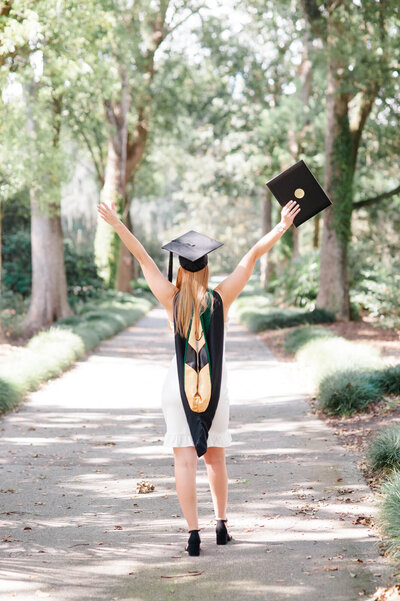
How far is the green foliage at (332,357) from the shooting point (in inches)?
450

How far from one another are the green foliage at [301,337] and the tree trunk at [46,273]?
21.3ft

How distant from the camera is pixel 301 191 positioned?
566 cm

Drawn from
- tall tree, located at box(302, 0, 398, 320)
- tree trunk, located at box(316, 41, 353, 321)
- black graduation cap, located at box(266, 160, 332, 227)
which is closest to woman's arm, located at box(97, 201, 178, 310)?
black graduation cap, located at box(266, 160, 332, 227)

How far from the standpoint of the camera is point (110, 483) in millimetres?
7027

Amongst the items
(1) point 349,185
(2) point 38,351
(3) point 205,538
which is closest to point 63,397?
(2) point 38,351

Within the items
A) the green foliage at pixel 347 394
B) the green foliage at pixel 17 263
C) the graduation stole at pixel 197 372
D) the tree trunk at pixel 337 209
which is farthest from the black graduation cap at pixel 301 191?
the green foliage at pixel 17 263

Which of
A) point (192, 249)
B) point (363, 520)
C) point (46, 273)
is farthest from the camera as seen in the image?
point (46, 273)

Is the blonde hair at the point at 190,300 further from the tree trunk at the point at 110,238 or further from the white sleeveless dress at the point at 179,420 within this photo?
the tree trunk at the point at 110,238

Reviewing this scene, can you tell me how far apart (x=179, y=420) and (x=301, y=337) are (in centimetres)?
1210

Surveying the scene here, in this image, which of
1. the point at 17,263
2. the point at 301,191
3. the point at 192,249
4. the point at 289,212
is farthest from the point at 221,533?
the point at 17,263

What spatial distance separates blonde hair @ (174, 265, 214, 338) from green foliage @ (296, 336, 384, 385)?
6093mm

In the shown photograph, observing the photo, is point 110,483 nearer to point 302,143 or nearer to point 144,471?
point 144,471

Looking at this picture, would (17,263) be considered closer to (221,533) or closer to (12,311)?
(12,311)

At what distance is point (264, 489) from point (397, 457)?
1.13 meters
